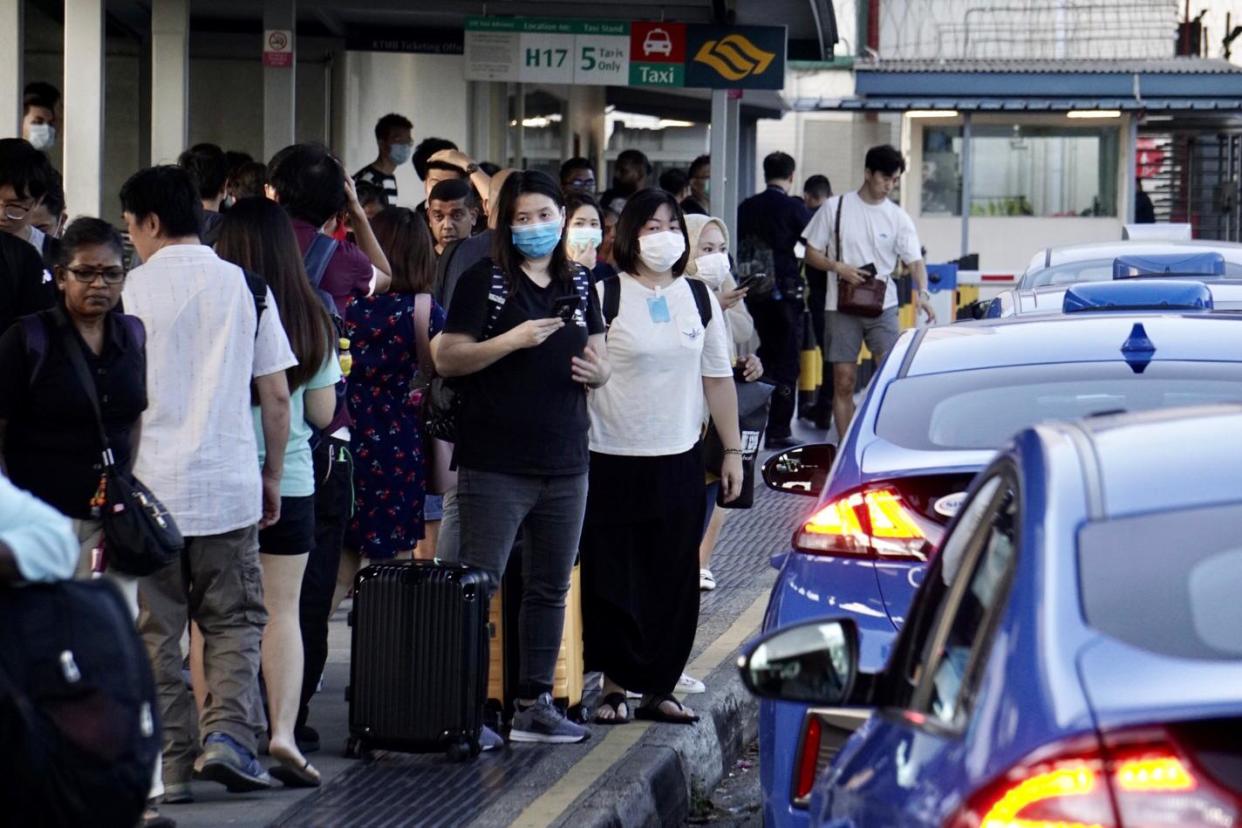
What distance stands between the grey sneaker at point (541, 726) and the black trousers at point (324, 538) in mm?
664

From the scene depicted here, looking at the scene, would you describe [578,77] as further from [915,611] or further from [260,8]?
[915,611]

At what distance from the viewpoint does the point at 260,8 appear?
1783 cm

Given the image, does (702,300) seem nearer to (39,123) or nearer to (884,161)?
(39,123)

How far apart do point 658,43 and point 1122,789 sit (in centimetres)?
1363

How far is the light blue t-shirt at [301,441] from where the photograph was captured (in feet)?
21.3

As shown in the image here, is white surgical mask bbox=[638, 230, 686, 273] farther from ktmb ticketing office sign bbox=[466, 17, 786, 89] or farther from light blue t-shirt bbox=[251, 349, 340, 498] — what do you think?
ktmb ticketing office sign bbox=[466, 17, 786, 89]

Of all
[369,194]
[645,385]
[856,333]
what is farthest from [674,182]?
[645,385]

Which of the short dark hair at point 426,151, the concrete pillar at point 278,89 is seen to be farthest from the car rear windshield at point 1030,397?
the concrete pillar at point 278,89

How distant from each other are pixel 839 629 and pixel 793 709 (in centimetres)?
179

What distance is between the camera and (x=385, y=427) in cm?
770

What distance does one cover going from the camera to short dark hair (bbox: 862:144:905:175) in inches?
575

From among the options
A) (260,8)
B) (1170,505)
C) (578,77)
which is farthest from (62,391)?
(260,8)

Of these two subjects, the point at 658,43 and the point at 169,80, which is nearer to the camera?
the point at 169,80

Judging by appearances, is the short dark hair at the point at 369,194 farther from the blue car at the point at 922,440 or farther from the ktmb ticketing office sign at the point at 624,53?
the ktmb ticketing office sign at the point at 624,53
